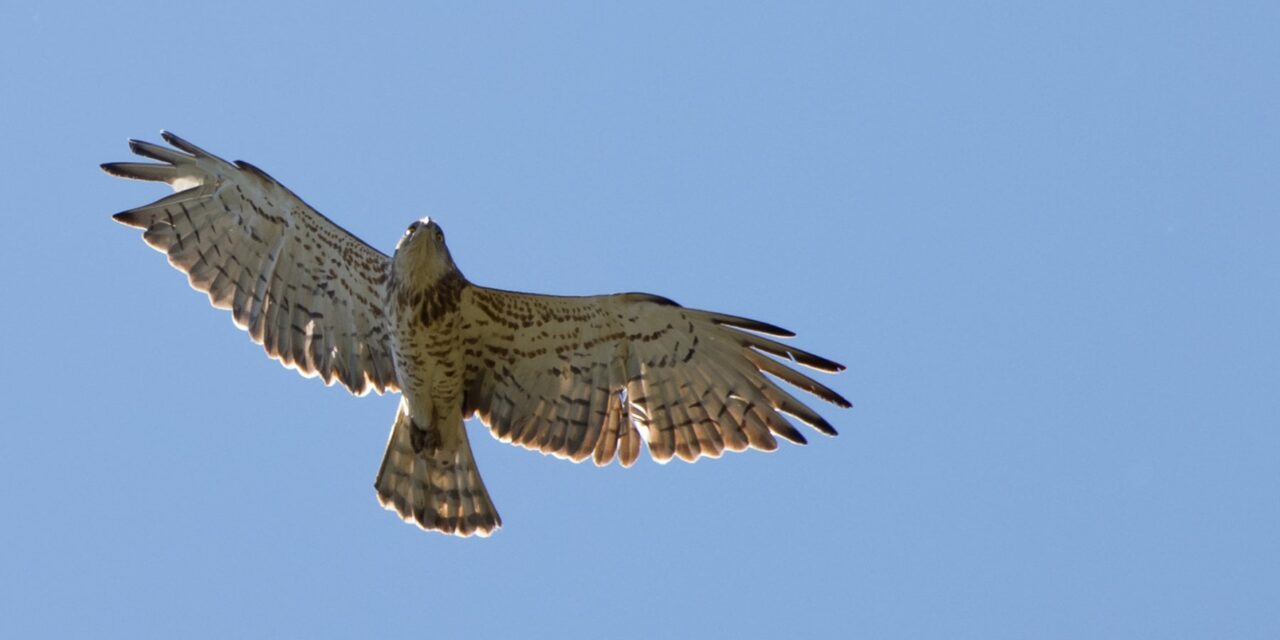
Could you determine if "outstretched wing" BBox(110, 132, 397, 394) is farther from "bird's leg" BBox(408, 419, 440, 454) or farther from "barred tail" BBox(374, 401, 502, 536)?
"barred tail" BBox(374, 401, 502, 536)

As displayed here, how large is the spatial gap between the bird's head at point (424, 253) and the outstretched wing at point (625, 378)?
353 millimetres

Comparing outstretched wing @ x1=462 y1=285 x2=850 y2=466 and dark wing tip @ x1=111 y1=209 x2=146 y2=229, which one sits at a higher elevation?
dark wing tip @ x1=111 y1=209 x2=146 y2=229

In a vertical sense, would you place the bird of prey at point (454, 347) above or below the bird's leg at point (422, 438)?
above

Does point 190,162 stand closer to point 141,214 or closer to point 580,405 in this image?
point 141,214

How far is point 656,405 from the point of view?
53.3ft

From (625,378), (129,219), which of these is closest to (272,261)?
(129,219)

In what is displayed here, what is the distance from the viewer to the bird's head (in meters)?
15.6

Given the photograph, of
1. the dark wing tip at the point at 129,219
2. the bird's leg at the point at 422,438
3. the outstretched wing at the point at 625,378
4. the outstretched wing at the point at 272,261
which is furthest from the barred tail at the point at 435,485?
the dark wing tip at the point at 129,219

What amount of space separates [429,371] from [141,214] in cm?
205

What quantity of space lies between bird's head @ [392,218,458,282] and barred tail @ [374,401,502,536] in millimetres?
1051

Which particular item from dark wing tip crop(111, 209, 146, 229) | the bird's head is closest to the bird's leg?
the bird's head

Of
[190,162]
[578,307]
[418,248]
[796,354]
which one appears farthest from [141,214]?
[796,354]

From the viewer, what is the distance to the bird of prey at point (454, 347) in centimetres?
1588

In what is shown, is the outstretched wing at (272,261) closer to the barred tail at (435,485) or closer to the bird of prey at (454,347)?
the bird of prey at (454,347)
